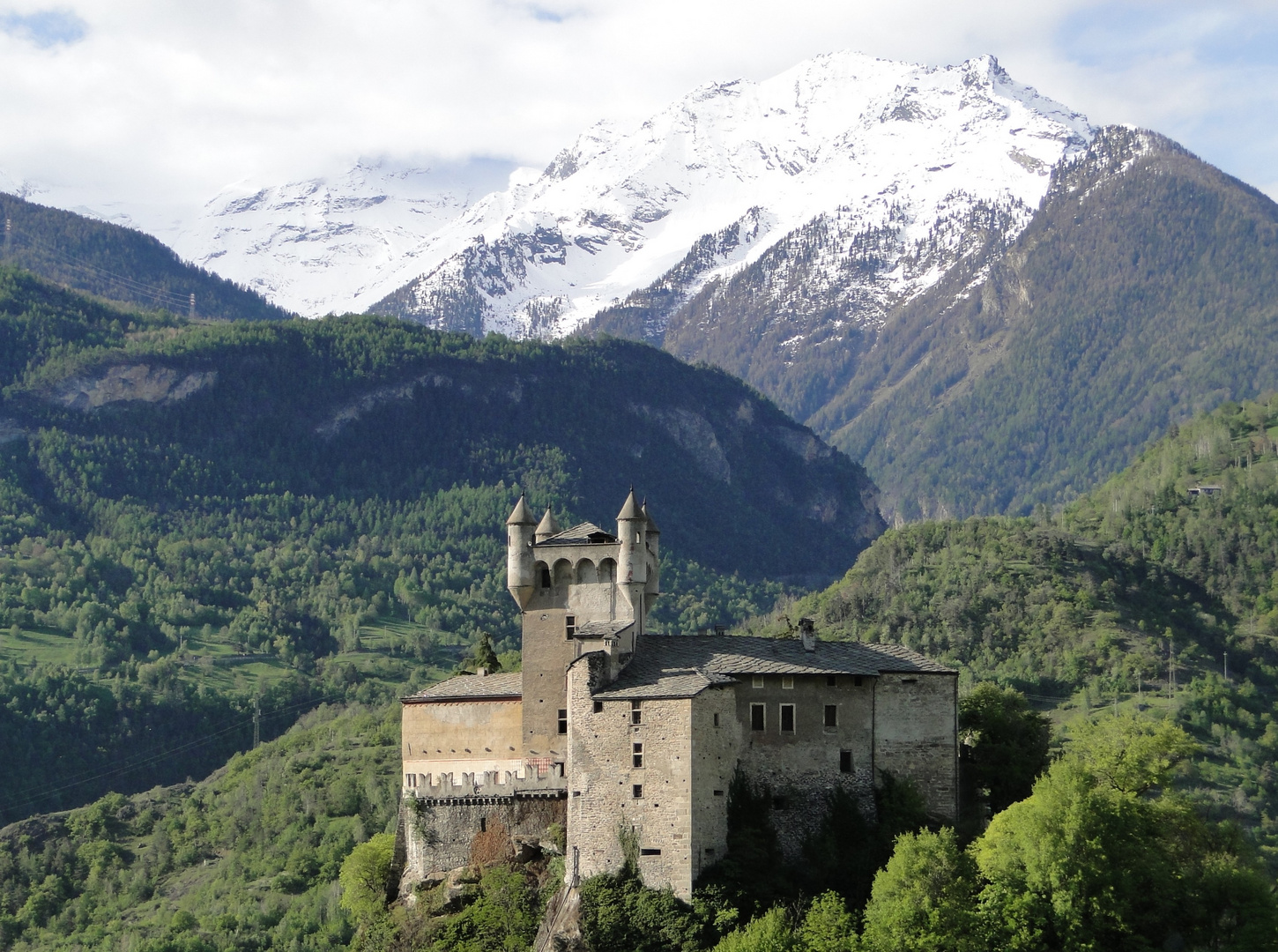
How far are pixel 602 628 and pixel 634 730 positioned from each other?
342 inches

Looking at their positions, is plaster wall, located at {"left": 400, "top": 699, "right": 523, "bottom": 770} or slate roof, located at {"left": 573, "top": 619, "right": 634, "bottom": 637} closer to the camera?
slate roof, located at {"left": 573, "top": 619, "right": 634, "bottom": 637}

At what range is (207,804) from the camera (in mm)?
195000

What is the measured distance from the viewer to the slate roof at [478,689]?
99.9 metres

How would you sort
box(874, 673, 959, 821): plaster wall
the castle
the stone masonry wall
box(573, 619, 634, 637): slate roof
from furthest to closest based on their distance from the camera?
box(573, 619, 634, 637): slate roof → box(874, 673, 959, 821): plaster wall → the castle → the stone masonry wall

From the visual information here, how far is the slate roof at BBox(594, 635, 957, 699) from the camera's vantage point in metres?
88.6

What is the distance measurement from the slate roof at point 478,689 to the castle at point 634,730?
0.45 ft

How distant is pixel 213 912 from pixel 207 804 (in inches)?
1420

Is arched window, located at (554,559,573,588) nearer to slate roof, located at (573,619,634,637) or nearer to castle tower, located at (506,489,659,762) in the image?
castle tower, located at (506,489,659,762)

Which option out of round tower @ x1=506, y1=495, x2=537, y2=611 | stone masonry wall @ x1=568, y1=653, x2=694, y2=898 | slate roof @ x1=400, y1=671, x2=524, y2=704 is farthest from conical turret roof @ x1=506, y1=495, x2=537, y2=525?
stone masonry wall @ x1=568, y1=653, x2=694, y2=898

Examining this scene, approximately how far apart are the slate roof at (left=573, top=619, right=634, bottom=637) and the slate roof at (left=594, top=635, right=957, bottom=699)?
1351mm

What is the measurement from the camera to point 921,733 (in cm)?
9294

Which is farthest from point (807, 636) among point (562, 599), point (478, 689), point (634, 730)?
point (478, 689)

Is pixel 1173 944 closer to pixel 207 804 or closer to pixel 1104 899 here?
pixel 1104 899

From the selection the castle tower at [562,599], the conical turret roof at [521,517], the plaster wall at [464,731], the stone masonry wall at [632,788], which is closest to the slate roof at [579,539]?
the castle tower at [562,599]
